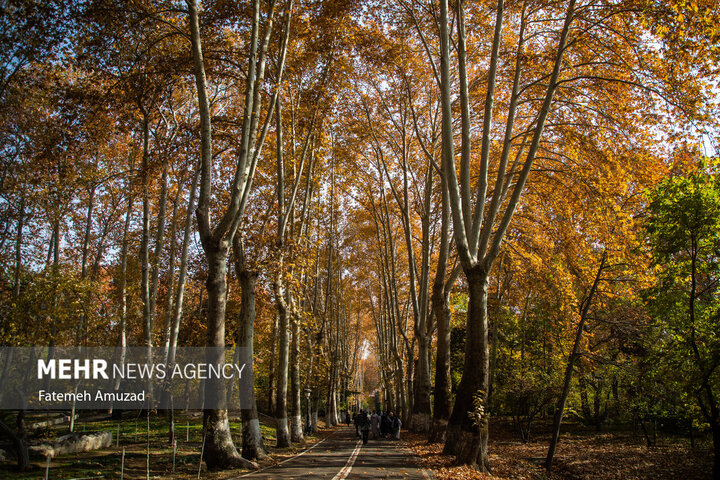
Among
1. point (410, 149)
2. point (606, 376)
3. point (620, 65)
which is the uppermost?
point (410, 149)

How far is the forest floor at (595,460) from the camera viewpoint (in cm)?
1034

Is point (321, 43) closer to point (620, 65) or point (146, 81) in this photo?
point (146, 81)

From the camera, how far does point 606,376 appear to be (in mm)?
16656

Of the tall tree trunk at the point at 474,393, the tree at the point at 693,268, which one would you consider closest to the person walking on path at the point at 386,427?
the tall tree trunk at the point at 474,393

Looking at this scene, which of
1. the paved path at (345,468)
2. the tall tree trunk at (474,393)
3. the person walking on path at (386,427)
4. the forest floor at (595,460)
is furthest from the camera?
the person walking on path at (386,427)

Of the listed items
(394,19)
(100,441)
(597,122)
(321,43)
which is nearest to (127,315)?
(100,441)

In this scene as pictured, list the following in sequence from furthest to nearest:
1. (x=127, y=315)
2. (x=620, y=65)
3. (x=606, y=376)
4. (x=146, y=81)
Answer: (x=127, y=315)
(x=606, y=376)
(x=146, y=81)
(x=620, y=65)

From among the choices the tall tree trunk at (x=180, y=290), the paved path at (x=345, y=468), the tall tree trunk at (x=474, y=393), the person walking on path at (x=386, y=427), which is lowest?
the person walking on path at (x=386, y=427)

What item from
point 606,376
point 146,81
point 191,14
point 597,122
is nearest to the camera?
point 191,14

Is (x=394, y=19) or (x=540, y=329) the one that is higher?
(x=394, y=19)

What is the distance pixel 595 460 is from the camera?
1554 cm

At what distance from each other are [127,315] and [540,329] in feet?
62.5

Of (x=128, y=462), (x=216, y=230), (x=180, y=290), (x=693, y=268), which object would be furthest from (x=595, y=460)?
(x=180, y=290)

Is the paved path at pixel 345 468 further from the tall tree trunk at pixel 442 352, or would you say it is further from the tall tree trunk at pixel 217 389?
the tall tree trunk at pixel 442 352
